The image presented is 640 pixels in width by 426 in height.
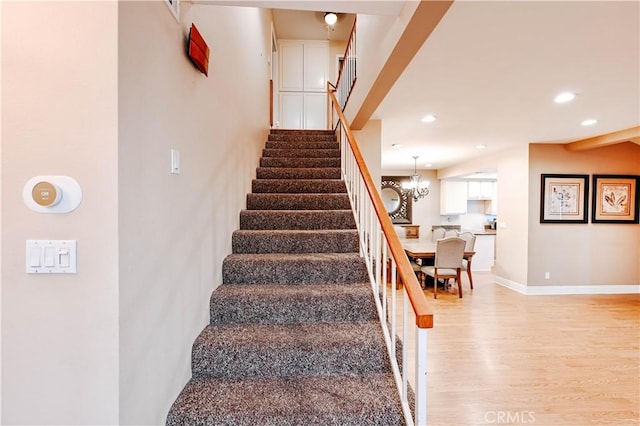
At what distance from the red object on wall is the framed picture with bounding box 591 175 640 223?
6.51 m

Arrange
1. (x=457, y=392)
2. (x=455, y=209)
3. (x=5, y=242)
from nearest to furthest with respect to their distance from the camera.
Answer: (x=5, y=242)
(x=457, y=392)
(x=455, y=209)

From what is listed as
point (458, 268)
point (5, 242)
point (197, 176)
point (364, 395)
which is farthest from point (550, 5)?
point (458, 268)

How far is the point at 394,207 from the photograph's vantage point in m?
8.34

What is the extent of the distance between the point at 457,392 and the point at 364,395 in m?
1.31

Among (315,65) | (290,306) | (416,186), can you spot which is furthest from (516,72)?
(315,65)

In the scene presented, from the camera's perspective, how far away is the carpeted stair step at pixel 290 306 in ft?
6.39

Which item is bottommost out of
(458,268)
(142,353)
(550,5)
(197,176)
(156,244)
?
(458,268)

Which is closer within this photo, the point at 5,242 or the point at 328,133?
the point at 5,242

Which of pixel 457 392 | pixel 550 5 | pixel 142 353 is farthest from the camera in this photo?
pixel 457 392

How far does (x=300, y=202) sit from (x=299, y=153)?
1318mm

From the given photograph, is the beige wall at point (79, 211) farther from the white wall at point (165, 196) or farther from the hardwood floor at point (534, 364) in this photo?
the hardwood floor at point (534, 364)

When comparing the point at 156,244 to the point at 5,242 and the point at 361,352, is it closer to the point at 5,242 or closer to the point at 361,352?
the point at 5,242

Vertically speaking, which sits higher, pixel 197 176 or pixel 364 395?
pixel 197 176

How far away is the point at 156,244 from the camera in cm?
127
